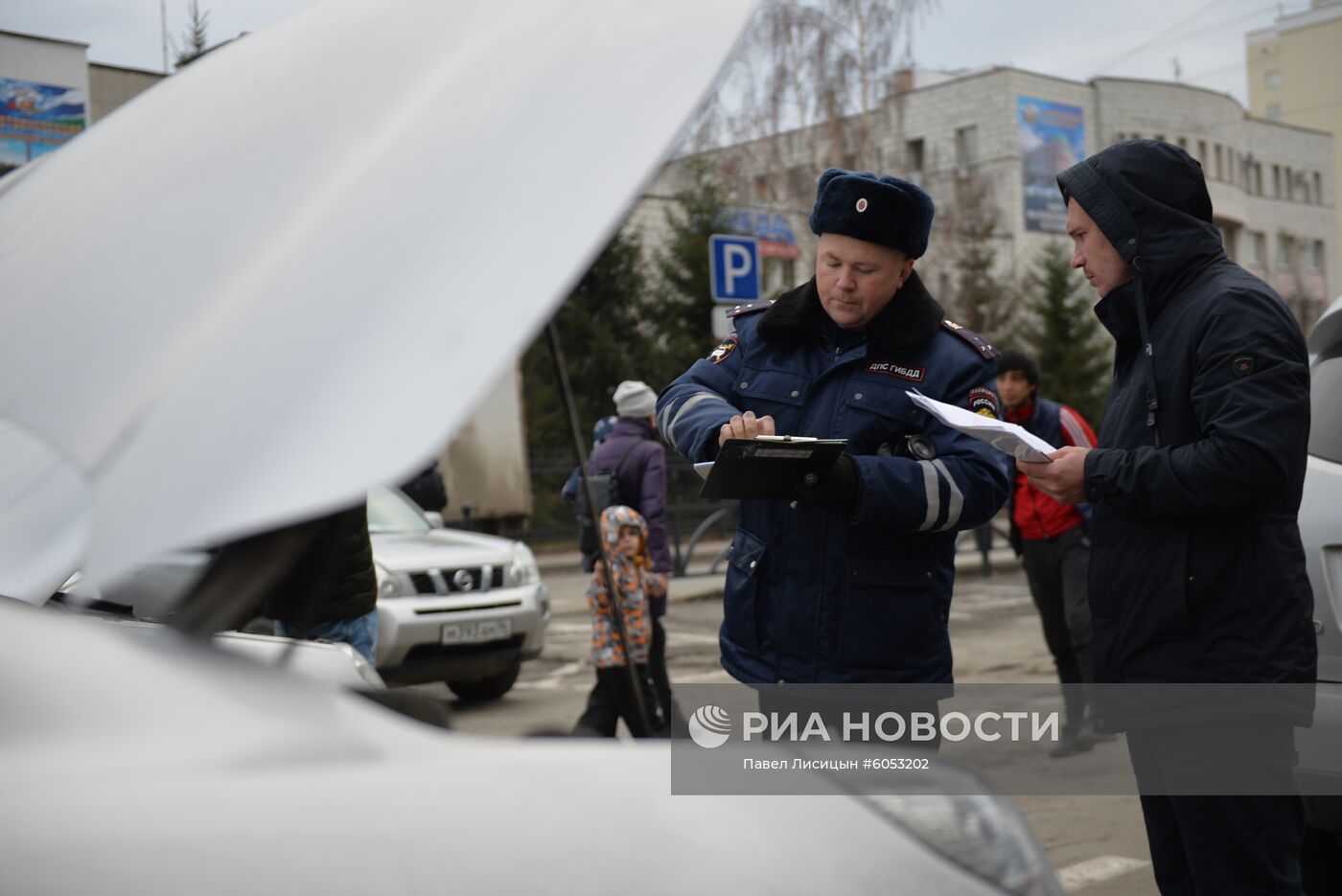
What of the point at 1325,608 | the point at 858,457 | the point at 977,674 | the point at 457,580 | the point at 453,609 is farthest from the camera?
the point at 977,674

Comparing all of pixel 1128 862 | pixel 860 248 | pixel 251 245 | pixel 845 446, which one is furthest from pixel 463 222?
pixel 1128 862

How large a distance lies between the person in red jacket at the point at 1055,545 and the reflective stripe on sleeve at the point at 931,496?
149 inches

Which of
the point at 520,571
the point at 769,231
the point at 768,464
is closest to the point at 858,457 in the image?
the point at 768,464

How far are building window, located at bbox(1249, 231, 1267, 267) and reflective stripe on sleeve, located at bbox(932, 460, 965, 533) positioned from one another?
5733cm

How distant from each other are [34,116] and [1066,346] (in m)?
22.5

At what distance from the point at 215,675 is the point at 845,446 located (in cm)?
162

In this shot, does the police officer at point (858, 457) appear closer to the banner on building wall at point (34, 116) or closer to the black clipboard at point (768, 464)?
the black clipboard at point (768, 464)

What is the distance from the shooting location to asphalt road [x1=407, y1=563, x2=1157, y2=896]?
4.43 m

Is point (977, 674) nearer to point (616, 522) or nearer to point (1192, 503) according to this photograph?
point (616, 522)

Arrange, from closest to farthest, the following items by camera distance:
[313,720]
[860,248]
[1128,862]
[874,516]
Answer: [313,720] → [874,516] → [860,248] → [1128,862]

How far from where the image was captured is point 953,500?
2.64 metres

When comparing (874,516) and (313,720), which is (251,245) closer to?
(313,720)

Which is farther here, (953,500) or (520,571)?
(520,571)

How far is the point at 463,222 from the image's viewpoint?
1195mm
